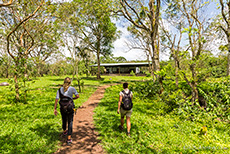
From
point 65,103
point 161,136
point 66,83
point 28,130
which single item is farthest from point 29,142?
point 161,136

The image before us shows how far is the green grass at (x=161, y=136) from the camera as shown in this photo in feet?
14.7

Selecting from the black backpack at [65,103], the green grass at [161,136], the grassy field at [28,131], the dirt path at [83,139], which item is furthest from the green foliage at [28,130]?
the green grass at [161,136]

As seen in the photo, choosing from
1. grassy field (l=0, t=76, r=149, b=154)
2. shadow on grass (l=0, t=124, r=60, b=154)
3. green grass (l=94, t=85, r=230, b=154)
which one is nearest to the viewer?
shadow on grass (l=0, t=124, r=60, b=154)

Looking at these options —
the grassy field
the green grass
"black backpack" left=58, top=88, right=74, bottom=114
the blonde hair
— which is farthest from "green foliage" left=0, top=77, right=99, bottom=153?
the blonde hair

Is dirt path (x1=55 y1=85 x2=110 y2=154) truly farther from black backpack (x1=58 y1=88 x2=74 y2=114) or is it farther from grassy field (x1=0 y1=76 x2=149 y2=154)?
black backpack (x1=58 y1=88 x2=74 y2=114)

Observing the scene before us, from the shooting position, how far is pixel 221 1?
407 inches

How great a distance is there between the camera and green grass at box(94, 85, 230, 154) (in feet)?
14.7

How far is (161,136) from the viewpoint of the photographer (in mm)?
5223

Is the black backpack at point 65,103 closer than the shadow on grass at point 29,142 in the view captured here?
No

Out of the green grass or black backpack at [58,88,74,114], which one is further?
the green grass

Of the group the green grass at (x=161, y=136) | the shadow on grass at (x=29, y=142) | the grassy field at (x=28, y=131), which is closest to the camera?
the shadow on grass at (x=29, y=142)

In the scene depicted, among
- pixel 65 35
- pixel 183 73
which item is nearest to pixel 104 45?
pixel 65 35

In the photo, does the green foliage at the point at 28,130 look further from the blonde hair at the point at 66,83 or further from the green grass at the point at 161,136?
the blonde hair at the point at 66,83

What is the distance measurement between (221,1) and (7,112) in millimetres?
16518
